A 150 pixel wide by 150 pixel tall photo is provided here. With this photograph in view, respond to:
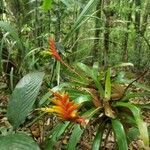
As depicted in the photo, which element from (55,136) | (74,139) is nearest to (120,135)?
(74,139)

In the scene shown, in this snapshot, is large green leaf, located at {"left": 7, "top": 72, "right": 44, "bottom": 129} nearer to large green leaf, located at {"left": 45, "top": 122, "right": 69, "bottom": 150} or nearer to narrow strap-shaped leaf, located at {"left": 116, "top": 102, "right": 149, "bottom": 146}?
large green leaf, located at {"left": 45, "top": 122, "right": 69, "bottom": 150}

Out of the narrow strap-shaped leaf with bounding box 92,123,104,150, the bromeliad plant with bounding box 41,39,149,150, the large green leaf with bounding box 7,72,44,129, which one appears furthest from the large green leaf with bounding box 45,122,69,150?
the large green leaf with bounding box 7,72,44,129

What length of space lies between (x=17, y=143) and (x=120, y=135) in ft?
2.02

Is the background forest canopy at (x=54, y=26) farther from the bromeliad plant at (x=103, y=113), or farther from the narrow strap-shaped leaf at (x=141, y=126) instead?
the narrow strap-shaped leaf at (x=141, y=126)

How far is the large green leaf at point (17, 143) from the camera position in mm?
1377

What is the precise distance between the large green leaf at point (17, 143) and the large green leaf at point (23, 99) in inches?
5.5

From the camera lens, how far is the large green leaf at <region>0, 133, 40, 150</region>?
138 cm

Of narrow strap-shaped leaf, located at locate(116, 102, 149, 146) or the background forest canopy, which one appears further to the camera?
the background forest canopy

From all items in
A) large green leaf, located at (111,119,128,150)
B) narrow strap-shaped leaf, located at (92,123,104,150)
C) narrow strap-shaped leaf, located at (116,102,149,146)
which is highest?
narrow strap-shaped leaf, located at (116,102,149,146)

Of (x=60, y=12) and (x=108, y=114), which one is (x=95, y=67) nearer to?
(x=108, y=114)

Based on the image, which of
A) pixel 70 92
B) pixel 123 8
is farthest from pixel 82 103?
pixel 123 8

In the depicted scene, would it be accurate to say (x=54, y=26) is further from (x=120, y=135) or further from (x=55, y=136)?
(x=120, y=135)

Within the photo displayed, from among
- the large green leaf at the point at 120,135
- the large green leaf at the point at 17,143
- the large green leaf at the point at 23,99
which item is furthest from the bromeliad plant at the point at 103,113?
the large green leaf at the point at 17,143

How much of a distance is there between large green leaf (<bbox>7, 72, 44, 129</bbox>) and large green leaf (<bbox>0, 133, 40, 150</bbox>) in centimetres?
14
